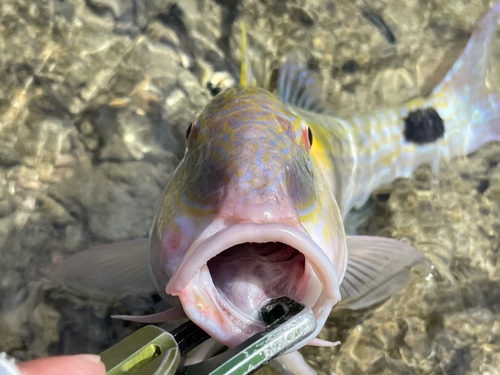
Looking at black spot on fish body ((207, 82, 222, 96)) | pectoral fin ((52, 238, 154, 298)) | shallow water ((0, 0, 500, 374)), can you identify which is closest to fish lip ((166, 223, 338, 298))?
pectoral fin ((52, 238, 154, 298))

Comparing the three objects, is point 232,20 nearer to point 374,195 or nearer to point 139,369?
point 374,195

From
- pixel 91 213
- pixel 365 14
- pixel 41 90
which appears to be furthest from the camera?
pixel 365 14

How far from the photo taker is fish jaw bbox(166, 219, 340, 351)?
31.6 inches

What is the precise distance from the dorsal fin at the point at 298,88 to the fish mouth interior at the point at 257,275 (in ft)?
4.06

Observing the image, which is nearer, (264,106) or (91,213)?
(264,106)

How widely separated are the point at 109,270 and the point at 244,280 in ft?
2.37

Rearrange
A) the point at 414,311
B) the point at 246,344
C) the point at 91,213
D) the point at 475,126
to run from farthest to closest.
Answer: the point at 475,126, the point at 91,213, the point at 414,311, the point at 246,344

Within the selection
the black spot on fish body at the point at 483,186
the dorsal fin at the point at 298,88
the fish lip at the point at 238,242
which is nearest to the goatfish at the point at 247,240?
the fish lip at the point at 238,242

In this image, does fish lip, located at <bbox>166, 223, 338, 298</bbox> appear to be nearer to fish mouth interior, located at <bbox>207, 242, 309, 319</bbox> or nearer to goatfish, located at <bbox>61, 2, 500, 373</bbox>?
goatfish, located at <bbox>61, 2, 500, 373</bbox>

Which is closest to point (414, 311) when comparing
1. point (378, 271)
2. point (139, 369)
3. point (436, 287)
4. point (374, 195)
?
point (436, 287)

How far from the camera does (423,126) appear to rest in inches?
89.8

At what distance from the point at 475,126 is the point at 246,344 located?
2.21 m

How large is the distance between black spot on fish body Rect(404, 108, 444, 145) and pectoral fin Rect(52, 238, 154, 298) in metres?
1.59

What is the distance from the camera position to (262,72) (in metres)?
2.49
